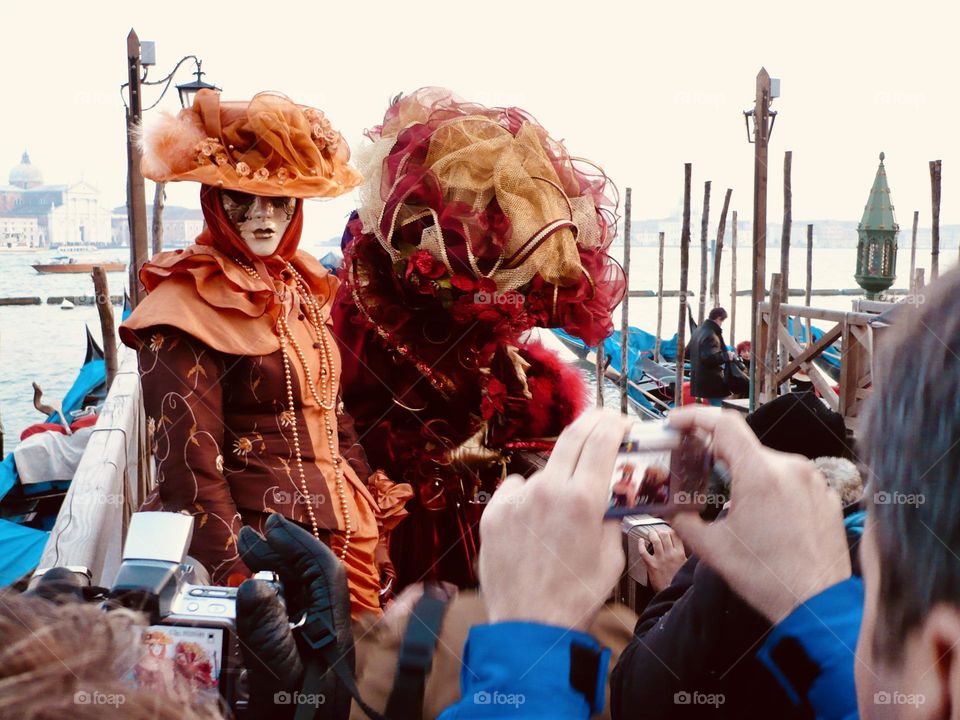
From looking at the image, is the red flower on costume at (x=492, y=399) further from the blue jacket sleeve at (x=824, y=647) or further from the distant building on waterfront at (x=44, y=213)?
the distant building on waterfront at (x=44, y=213)

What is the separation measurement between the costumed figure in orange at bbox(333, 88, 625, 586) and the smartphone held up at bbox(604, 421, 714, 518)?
126cm

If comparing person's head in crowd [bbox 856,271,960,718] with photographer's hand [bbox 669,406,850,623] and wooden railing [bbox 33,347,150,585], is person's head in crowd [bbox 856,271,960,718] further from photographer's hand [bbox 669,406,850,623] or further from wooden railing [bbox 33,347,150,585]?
wooden railing [bbox 33,347,150,585]

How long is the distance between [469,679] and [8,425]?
1732 cm

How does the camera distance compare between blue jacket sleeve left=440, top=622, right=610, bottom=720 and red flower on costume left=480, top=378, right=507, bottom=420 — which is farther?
red flower on costume left=480, top=378, right=507, bottom=420

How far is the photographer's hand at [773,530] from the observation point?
662mm

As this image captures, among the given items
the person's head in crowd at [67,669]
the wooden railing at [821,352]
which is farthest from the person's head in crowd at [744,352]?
the person's head in crowd at [67,669]

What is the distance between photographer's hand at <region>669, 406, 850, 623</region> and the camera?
2.17ft

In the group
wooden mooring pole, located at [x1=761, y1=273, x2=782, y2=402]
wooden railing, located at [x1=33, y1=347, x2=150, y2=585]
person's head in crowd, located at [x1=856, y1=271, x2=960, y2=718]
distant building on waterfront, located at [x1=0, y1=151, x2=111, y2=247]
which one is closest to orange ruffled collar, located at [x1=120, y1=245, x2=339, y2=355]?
wooden railing, located at [x1=33, y1=347, x2=150, y2=585]

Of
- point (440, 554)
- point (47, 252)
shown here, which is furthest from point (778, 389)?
point (47, 252)

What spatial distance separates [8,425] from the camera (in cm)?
1564

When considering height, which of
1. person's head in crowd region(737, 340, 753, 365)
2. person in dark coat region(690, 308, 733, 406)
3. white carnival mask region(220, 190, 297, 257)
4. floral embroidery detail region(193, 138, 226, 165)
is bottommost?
person's head in crowd region(737, 340, 753, 365)

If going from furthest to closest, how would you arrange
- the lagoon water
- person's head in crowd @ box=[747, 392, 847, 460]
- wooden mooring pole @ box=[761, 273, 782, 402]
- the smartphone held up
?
1. the lagoon water
2. wooden mooring pole @ box=[761, 273, 782, 402]
3. person's head in crowd @ box=[747, 392, 847, 460]
4. the smartphone held up

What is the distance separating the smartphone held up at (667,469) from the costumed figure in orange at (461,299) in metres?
1.26

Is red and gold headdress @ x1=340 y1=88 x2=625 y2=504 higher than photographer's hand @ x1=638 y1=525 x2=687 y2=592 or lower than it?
higher
